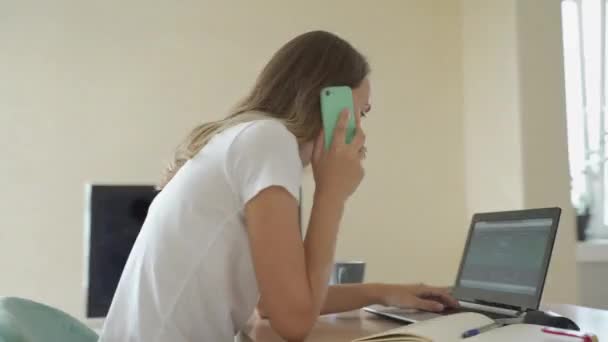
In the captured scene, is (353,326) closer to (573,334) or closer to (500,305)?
(500,305)

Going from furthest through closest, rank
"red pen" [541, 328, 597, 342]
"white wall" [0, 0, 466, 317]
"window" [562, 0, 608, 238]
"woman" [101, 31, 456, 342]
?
"window" [562, 0, 608, 238], "white wall" [0, 0, 466, 317], "woman" [101, 31, 456, 342], "red pen" [541, 328, 597, 342]

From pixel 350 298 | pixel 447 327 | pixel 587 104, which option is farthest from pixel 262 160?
pixel 587 104

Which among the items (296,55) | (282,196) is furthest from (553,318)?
(296,55)

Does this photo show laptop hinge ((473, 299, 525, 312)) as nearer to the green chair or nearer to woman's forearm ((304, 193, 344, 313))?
woman's forearm ((304, 193, 344, 313))

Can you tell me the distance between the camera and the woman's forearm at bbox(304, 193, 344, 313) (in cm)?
83

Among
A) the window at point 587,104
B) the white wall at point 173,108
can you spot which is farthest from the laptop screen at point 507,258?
the window at point 587,104

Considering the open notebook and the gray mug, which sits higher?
the open notebook

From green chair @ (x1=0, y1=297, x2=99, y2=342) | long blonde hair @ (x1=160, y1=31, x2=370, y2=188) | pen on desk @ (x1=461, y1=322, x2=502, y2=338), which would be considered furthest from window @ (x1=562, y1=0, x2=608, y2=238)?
green chair @ (x1=0, y1=297, x2=99, y2=342)

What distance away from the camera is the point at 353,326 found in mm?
1025

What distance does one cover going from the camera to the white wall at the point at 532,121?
6.26 feet

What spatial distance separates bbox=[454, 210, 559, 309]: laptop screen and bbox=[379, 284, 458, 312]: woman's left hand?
5 cm

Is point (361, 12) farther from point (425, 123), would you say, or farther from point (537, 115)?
point (537, 115)

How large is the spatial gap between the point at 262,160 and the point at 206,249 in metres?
0.14

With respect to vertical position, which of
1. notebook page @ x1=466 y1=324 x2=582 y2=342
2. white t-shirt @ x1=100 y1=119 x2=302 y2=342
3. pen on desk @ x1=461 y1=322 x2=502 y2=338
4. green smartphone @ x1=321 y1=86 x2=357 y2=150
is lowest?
pen on desk @ x1=461 y1=322 x2=502 y2=338
